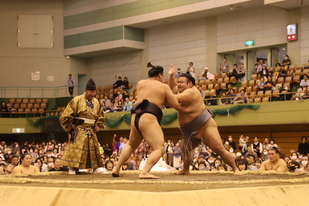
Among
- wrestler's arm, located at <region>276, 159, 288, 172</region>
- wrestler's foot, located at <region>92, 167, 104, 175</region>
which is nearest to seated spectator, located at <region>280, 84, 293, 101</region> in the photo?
wrestler's arm, located at <region>276, 159, 288, 172</region>

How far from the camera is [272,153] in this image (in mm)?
6047

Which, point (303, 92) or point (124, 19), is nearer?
point (303, 92)

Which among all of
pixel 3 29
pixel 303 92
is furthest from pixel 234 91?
pixel 3 29

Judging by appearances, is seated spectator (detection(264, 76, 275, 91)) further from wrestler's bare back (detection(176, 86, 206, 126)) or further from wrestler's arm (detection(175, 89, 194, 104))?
wrestler's arm (detection(175, 89, 194, 104))

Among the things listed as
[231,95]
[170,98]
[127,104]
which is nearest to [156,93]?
[170,98]

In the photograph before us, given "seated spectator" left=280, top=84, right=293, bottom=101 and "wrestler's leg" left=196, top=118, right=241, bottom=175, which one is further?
"seated spectator" left=280, top=84, right=293, bottom=101

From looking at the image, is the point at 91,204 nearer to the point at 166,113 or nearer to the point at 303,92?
the point at 303,92

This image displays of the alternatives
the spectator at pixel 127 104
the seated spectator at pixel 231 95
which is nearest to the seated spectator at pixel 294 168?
the seated spectator at pixel 231 95

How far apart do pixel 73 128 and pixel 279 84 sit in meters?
7.98

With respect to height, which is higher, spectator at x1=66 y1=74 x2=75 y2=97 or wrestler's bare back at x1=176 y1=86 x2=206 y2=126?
spectator at x1=66 y1=74 x2=75 y2=97

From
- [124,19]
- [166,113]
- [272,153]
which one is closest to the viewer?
[272,153]

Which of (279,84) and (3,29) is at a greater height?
(3,29)

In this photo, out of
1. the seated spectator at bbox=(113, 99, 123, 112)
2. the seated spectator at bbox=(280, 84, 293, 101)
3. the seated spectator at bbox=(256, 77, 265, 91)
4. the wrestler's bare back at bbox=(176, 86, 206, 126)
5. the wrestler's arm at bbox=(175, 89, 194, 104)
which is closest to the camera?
the wrestler's arm at bbox=(175, 89, 194, 104)

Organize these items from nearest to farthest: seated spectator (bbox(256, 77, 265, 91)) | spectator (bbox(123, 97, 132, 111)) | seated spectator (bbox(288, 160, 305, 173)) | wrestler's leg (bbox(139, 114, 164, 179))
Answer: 1. wrestler's leg (bbox(139, 114, 164, 179))
2. seated spectator (bbox(288, 160, 305, 173))
3. seated spectator (bbox(256, 77, 265, 91))
4. spectator (bbox(123, 97, 132, 111))
